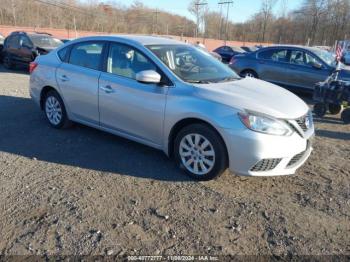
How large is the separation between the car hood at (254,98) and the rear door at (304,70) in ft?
18.6

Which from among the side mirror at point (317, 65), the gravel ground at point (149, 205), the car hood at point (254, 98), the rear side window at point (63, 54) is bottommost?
the gravel ground at point (149, 205)

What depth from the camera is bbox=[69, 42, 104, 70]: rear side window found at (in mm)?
5234

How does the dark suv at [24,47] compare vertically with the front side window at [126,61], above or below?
below

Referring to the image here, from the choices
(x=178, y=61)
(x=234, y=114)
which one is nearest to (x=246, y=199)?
(x=234, y=114)

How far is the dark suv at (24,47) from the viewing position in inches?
514

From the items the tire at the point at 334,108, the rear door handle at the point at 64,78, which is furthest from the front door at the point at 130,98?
the tire at the point at 334,108

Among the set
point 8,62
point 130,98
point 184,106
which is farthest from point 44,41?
point 184,106

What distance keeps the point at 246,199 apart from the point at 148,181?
118 centimetres

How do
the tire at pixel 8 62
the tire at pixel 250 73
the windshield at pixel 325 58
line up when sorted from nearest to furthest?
the windshield at pixel 325 58 → the tire at pixel 250 73 → the tire at pixel 8 62

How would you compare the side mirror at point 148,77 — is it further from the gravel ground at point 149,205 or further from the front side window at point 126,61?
the gravel ground at point 149,205

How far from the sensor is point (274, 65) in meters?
10.5

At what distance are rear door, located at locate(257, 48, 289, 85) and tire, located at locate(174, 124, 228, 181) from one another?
6.95 m

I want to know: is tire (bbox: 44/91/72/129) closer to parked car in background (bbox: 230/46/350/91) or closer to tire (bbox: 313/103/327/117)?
tire (bbox: 313/103/327/117)

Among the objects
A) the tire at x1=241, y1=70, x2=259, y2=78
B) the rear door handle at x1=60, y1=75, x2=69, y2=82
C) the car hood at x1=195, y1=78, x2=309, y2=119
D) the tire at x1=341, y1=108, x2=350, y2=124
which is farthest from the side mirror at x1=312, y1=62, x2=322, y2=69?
the rear door handle at x1=60, y1=75, x2=69, y2=82
